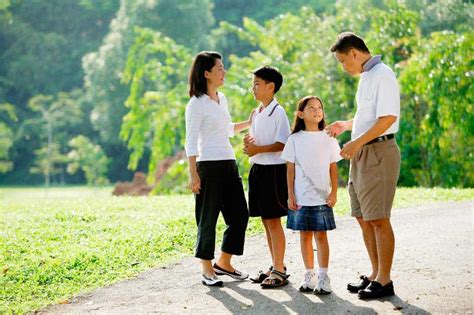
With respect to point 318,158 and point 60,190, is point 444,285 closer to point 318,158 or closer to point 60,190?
point 318,158

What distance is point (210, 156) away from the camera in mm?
6070

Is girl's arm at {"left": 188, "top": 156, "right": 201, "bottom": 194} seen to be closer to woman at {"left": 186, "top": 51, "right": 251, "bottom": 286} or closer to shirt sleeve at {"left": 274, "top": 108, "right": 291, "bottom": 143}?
woman at {"left": 186, "top": 51, "right": 251, "bottom": 286}

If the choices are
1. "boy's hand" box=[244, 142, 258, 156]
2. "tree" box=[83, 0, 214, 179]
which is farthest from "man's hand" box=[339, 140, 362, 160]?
"tree" box=[83, 0, 214, 179]

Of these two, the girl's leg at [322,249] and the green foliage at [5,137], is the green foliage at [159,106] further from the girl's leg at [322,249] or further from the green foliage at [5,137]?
the girl's leg at [322,249]

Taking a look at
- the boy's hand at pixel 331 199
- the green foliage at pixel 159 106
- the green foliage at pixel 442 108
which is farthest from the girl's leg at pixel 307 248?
the green foliage at pixel 159 106

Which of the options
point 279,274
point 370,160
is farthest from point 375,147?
point 279,274

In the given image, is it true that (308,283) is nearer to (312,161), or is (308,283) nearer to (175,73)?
(312,161)

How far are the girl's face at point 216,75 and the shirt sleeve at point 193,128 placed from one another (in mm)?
211

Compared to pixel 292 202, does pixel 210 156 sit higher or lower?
higher

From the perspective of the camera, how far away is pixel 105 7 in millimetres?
49969

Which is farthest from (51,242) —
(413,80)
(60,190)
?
(60,190)

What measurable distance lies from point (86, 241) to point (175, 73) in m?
19.9

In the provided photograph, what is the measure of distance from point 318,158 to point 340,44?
79 centimetres

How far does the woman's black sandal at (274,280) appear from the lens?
5.94 m
